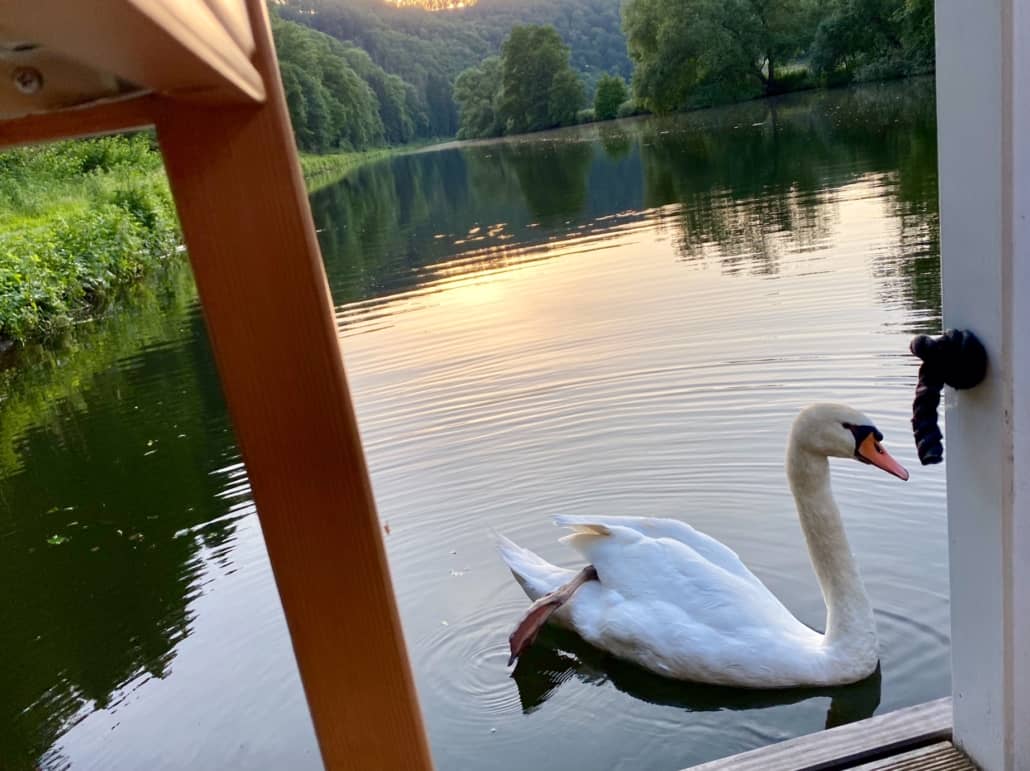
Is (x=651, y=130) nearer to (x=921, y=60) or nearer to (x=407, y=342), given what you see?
(x=921, y=60)

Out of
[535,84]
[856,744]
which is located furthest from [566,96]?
[856,744]

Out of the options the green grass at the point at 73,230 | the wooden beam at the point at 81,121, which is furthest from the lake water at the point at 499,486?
the wooden beam at the point at 81,121

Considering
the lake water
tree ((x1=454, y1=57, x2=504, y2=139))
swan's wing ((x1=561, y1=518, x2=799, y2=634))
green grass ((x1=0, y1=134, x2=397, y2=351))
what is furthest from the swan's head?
tree ((x1=454, y1=57, x2=504, y2=139))

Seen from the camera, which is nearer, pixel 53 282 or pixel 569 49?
pixel 53 282

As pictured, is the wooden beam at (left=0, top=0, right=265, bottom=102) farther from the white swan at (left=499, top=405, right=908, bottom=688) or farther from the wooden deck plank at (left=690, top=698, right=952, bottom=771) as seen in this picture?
the white swan at (left=499, top=405, right=908, bottom=688)

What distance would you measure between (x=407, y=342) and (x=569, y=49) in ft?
183

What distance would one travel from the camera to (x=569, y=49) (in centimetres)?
6084

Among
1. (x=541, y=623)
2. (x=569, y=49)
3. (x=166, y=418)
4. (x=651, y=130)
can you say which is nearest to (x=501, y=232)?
(x=166, y=418)

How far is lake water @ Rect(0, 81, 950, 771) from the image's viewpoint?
11.4 ft

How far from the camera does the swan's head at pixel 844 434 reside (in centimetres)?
323

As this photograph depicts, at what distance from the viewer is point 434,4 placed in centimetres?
8644

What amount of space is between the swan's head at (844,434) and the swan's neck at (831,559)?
8 cm

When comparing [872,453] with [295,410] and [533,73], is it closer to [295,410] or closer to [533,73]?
[295,410]

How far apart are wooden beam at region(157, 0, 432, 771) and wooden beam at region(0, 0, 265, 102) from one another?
8 centimetres
